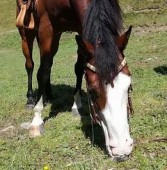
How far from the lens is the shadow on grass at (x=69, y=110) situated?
527 cm

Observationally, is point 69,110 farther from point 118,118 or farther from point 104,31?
point 118,118

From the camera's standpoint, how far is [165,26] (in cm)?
1991

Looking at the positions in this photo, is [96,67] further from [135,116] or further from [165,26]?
[165,26]

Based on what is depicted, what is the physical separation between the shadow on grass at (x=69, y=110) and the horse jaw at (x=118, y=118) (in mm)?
831

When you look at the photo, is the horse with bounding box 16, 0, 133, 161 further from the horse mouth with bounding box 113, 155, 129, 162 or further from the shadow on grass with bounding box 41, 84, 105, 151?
the shadow on grass with bounding box 41, 84, 105, 151

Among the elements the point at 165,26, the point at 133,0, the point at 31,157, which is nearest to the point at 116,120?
the point at 31,157

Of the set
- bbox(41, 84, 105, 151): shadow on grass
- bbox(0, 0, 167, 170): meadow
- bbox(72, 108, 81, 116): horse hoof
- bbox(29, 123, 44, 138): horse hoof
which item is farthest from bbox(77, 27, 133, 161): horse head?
bbox(72, 108, 81, 116): horse hoof

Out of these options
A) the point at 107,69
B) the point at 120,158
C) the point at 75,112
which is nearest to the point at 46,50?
the point at 75,112

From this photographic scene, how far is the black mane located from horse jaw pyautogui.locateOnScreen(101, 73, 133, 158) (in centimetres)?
14

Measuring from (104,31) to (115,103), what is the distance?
2.77 ft

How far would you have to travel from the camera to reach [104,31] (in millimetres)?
4363

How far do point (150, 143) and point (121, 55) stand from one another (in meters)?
1.27

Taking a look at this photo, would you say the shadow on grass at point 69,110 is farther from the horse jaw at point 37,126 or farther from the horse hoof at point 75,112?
the horse jaw at point 37,126

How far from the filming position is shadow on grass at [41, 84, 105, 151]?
527 centimetres
